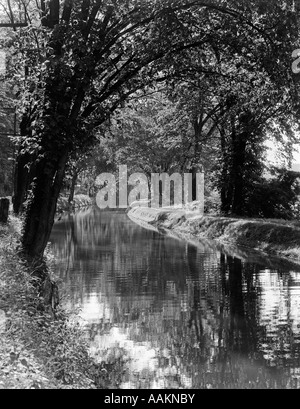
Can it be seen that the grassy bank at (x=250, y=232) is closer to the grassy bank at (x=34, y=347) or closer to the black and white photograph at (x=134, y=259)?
the black and white photograph at (x=134, y=259)

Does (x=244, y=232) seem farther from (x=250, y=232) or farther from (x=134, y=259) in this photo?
(x=134, y=259)

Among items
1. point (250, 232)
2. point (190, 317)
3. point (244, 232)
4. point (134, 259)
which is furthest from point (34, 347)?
point (244, 232)

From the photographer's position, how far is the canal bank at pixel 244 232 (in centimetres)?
2116

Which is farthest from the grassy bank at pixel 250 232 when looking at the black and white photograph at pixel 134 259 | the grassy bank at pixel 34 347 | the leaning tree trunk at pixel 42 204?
the grassy bank at pixel 34 347

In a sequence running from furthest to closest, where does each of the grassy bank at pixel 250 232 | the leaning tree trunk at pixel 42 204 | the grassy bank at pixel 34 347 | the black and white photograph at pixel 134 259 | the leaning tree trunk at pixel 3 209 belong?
the grassy bank at pixel 250 232 → the leaning tree trunk at pixel 3 209 → the leaning tree trunk at pixel 42 204 → the black and white photograph at pixel 134 259 → the grassy bank at pixel 34 347

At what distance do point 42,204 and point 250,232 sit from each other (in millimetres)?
14654

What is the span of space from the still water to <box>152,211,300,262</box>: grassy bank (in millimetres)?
1491

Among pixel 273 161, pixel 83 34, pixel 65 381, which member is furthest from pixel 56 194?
pixel 273 161

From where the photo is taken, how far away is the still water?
802 cm

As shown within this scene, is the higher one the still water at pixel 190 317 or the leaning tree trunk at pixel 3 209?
the leaning tree trunk at pixel 3 209

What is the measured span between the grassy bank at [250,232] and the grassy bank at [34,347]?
13015mm

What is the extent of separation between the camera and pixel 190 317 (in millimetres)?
11547

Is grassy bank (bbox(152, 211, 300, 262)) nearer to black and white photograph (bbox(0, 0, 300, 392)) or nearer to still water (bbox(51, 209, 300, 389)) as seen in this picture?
black and white photograph (bbox(0, 0, 300, 392))

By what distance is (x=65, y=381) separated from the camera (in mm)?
6301
